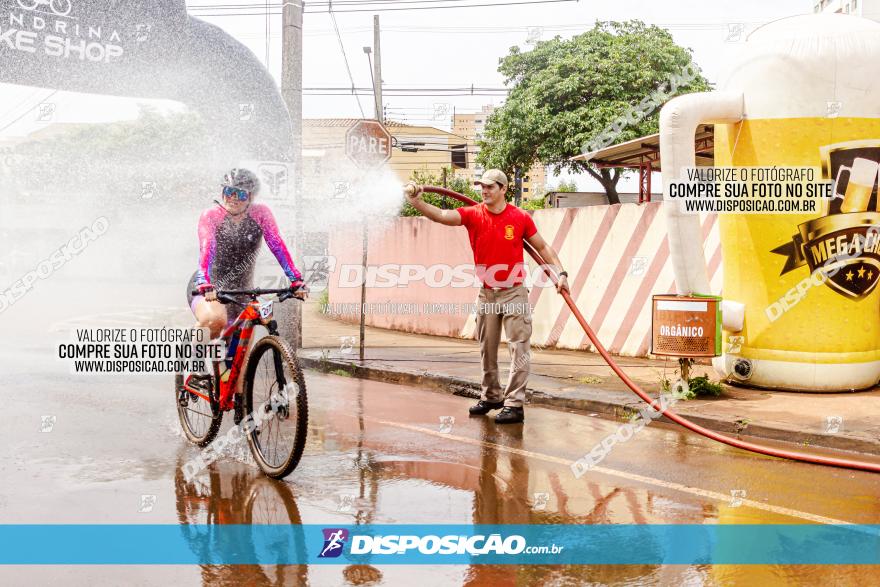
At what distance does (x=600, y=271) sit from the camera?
13.1 m

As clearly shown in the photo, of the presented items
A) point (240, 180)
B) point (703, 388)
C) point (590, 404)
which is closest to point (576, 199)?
point (703, 388)

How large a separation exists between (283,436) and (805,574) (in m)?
3.29

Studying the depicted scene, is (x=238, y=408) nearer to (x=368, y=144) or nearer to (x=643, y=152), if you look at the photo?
(x=368, y=144)

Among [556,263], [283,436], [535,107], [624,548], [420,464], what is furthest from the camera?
[535,107]

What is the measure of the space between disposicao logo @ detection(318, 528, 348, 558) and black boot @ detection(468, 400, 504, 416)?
3.72 metres

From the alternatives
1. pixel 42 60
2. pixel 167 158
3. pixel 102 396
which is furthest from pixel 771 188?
pixel 167 158

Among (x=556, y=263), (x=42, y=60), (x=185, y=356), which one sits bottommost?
(x=185, y=356)

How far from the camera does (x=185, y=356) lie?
7.07m

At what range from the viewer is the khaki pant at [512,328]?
8.23 meters

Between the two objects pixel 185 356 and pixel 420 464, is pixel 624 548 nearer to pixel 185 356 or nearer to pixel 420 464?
pixel 420 464

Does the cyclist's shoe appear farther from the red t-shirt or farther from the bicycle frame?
the red t-shirt

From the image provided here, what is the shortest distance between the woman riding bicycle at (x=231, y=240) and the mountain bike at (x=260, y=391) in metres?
0.24

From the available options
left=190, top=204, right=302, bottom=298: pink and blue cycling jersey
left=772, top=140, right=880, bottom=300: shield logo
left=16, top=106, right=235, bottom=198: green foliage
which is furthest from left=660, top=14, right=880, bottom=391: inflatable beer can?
left=16, top=106, right=235, bottom=198: green foliage

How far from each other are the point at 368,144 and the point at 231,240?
580cm
